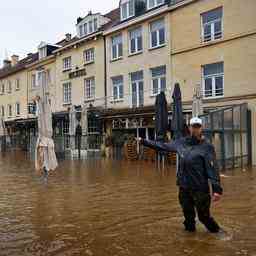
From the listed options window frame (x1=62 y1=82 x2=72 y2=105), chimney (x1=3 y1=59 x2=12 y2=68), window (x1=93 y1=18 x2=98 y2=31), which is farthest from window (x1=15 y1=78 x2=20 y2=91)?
window (x1=93 y1=18 x2=98 y2=31)

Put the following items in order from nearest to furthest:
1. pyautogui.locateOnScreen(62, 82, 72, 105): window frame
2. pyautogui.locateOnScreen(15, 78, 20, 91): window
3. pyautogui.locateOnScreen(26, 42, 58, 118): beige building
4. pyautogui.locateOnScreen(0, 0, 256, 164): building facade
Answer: pyautogui.locateOnScreen(0, 0, 256, 164): building facade < pyautogui.locateOnScreen(62, 82, 72, 105): window frame < pyautogui.locateOnScreen(26, 42, 58, 118): beige building < pyautogui.locateOnScreen(15, 78, 20, 91): window

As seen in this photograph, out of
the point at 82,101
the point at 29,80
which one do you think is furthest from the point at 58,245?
the point at 29,80

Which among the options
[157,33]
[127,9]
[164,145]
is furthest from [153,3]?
[164,145]

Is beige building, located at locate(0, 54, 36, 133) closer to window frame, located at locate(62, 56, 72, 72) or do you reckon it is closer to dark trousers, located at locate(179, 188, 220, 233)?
window frame, located at locate(62, 56, 72, 72)

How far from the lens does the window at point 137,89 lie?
89.0 ft

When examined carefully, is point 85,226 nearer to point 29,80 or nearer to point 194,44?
point 194,44

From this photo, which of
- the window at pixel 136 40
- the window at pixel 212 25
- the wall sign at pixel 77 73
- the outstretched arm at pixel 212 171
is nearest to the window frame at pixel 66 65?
the wall sign at pixel 77 73

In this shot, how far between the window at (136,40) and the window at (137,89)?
1600 millimetres

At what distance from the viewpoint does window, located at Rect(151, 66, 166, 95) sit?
25.8 m

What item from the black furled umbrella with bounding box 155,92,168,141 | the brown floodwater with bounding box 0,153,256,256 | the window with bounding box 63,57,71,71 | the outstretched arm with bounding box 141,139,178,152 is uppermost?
the window with bounding box 63,57,71,71

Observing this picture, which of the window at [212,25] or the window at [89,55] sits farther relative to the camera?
the window at [89,55]

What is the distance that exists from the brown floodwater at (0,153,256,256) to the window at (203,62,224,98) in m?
9.72

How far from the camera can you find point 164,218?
801cm

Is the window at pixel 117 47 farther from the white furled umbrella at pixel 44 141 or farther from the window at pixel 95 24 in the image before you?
the white furled umbrella at pixel 44 141
